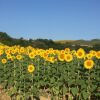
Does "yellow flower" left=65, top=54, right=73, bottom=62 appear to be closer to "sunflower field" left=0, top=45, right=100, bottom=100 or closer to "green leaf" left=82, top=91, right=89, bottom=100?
"sunflower field" left=0, top=45, right=100, bottom=100

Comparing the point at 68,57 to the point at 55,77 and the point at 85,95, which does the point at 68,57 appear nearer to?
the point at 55,77

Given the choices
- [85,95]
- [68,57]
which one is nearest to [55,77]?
[68,57]

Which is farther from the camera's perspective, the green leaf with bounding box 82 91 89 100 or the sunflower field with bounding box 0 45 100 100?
the sunflower field with bounding box 0 45 100 100

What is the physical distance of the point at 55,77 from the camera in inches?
473

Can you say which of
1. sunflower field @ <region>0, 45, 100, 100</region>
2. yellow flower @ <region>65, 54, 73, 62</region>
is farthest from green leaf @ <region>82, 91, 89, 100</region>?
yellow flower @ <region>65, 54, 73, 62</region>

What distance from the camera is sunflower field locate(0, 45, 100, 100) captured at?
10.7m

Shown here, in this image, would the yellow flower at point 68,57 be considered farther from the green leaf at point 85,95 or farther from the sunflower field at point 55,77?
the green leaf at point 85,95

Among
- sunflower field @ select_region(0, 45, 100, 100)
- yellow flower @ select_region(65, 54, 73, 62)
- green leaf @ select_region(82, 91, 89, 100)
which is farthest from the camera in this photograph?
yellow flower @ select_region(65, 54, 73, 62)

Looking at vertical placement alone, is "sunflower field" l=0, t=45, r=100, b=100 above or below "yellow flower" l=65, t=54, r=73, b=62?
below

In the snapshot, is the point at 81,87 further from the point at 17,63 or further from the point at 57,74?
the point at 17,63

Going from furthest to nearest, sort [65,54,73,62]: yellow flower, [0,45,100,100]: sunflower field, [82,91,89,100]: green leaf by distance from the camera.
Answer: [65,54,73,62]: yellow flower
[0,45,100,100]: sunflower field
[82,91,89,100]: green leaf

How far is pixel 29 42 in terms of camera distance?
3309 centimetres

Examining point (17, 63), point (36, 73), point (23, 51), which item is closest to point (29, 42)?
point (23, 51)

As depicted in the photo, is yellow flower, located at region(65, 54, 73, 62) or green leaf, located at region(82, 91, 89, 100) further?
yellow flower, located at region(65, 54, 73, 62)
